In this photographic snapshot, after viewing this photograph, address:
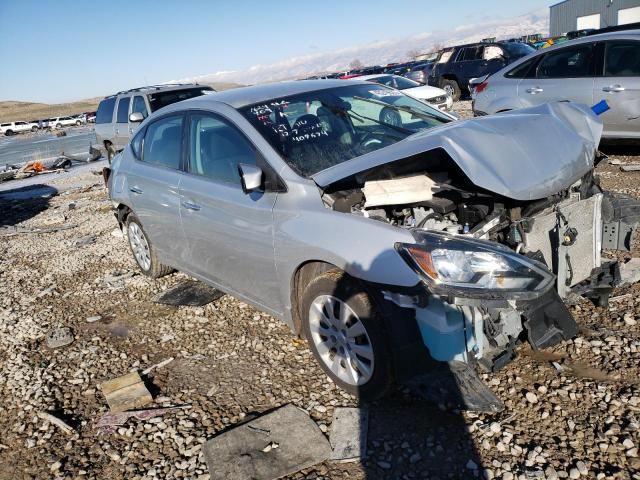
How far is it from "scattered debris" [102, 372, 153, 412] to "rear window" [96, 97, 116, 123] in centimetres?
1145

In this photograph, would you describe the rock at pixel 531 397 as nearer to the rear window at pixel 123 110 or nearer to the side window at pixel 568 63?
the side window at pixel 568 63

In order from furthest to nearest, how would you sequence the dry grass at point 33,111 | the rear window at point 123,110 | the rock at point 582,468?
1. the dry grass at point 33,111
2. the rear window at point 123,110
3. the rock at point 582,468

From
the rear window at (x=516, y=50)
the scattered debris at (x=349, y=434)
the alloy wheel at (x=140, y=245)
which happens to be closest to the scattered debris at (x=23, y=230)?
the alloy wheel at (x=140, y=245)

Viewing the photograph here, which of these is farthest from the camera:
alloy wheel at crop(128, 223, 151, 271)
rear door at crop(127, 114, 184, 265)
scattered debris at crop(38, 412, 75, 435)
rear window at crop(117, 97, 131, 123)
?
rear window at crop(117, 97, 131, 123)

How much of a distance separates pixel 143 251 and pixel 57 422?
243 cm

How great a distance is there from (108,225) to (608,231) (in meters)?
7.25

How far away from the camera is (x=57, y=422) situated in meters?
3.33

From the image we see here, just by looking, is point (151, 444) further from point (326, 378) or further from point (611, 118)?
point (611, 118)

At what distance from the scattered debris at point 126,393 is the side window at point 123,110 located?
10.6 metres

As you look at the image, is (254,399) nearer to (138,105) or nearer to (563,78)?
(563,78)

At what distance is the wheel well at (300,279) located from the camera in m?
3.14

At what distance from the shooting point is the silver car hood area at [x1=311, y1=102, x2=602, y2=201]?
275cm

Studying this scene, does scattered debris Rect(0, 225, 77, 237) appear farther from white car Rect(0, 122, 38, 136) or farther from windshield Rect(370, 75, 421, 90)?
white car Rect(0, 122, 38, 136)

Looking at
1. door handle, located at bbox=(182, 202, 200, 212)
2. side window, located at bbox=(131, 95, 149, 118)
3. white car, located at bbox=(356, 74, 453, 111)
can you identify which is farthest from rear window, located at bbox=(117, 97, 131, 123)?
door handle, located at bbox=(182, 202, 200, 212)
